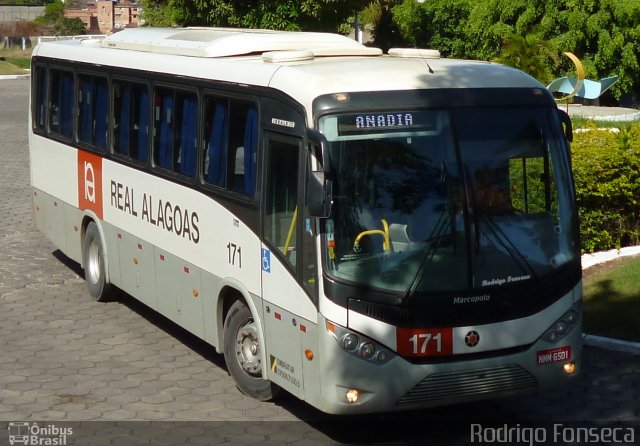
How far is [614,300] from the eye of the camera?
11.9 meters

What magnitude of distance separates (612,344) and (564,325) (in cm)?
249

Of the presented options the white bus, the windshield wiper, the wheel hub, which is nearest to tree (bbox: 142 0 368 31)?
the white bus

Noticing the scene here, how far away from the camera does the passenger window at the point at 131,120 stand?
1124 cm

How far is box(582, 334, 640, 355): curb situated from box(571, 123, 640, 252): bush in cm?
288

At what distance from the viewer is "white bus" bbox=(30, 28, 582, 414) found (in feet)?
25.3

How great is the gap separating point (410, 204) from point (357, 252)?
1.65ft

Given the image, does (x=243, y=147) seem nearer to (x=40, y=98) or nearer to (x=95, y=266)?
(x=95, y=266)

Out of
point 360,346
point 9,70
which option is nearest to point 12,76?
point 9,70

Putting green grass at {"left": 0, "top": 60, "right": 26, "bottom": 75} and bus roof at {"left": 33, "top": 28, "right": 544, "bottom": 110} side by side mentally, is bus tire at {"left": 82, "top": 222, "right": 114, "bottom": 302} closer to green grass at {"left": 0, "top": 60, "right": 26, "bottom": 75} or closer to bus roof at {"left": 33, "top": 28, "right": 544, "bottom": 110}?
bus roof at {"left": 33, "top": 28, "right": 544, "bottom": 110}

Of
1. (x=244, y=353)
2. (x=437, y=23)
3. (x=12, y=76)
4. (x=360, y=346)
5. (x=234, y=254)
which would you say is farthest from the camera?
(x=12, y=76)

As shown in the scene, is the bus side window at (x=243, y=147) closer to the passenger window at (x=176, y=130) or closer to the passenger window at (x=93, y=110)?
the passenger window at (x=176, y=130)

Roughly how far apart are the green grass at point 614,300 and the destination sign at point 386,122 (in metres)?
4.02

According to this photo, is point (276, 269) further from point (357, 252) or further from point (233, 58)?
point (233, 58)

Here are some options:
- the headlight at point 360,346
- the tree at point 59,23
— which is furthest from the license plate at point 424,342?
the tree at point 59,23
